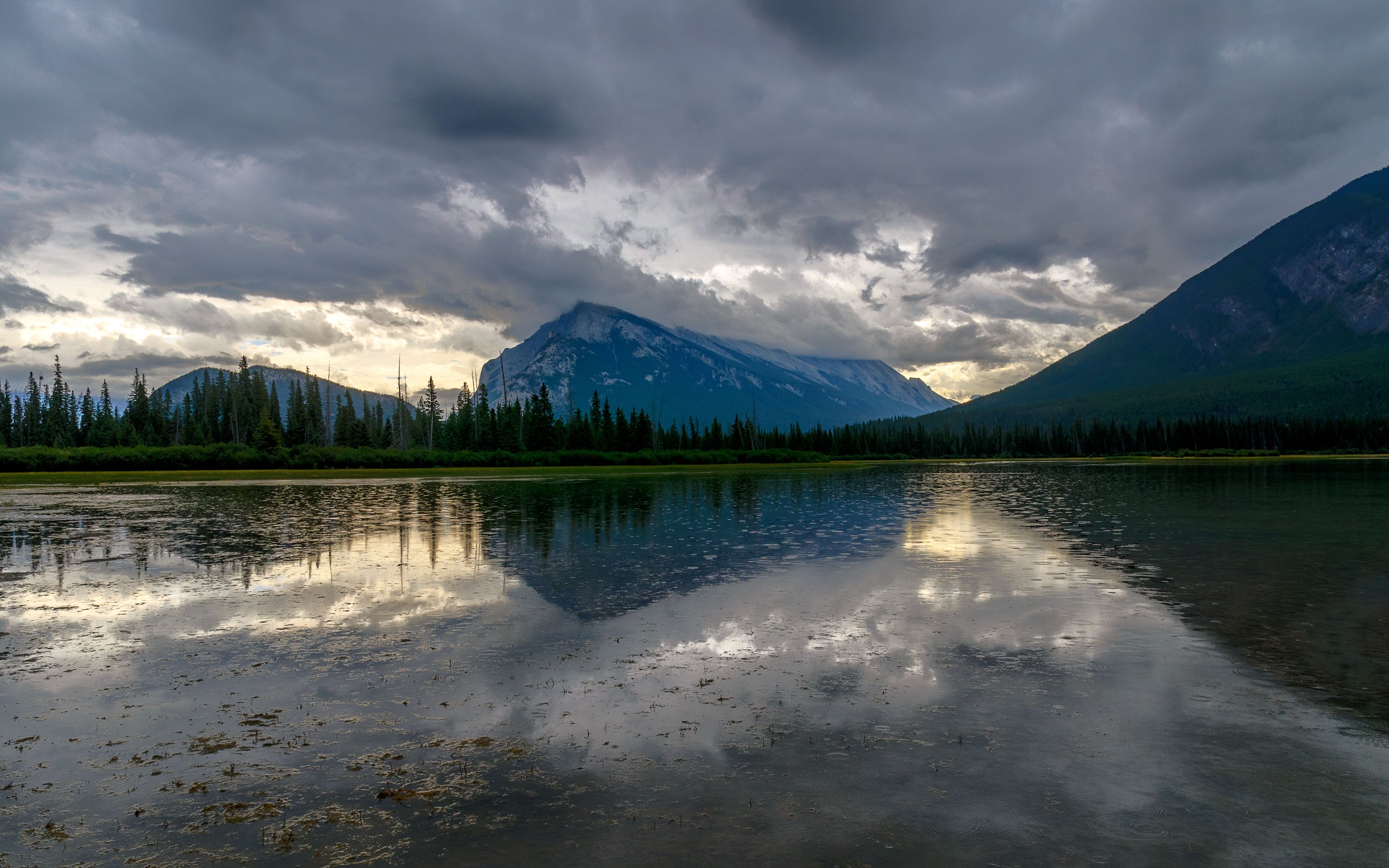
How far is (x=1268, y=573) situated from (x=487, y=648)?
75.4 feet

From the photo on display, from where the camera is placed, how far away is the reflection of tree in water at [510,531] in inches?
951

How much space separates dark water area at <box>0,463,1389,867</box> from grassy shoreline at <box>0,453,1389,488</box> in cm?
7536

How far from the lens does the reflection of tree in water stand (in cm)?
2416

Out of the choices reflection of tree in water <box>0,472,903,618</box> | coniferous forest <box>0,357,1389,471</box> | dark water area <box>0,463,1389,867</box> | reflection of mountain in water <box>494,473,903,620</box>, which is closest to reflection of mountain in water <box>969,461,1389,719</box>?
dark water area <box>0,463,1389,867</box>

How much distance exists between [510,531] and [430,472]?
87.4 meters

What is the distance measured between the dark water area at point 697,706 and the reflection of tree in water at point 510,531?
0.47 meters

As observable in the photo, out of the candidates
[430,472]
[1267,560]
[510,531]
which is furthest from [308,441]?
[1267,560]

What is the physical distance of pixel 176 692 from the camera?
1238cm

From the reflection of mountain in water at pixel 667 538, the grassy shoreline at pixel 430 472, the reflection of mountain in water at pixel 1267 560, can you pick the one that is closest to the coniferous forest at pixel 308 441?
the grassy shoreline at pixel 430 472

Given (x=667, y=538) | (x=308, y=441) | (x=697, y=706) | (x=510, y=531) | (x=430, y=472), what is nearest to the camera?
(x=697, y=706)

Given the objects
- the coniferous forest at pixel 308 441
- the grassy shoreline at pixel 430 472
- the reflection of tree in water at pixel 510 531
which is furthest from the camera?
the coniferous forest at pixel 308 441

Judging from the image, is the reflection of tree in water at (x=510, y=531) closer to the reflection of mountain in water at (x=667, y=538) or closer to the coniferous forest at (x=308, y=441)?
the reflection of mountain in water at (x=667, y=538)

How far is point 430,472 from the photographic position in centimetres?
11562

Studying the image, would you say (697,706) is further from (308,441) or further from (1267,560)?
(308,441)
